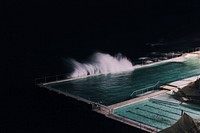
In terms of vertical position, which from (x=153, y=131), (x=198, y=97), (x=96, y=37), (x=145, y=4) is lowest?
(x=153, y=131)

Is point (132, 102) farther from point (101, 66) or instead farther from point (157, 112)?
point (101, 66)

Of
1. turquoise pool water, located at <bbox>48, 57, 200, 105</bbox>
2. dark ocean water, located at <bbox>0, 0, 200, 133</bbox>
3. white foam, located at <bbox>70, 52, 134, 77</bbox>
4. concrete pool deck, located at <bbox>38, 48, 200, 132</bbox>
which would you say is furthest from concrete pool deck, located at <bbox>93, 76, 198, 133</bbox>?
white foam, located at <bbox>70, 52, 134, 77</bbox>

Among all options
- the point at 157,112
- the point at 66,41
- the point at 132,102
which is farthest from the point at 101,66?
the point at 66,41

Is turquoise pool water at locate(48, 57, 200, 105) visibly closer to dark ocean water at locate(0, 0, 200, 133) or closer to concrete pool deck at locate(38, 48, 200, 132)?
concrete pool deck at locate(38, 48, 200, 132)

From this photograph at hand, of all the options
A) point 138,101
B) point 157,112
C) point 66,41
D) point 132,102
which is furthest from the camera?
point 66,41

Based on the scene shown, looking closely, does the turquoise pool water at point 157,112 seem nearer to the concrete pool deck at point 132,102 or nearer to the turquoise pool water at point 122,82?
the concrete pool deck at point 132,102

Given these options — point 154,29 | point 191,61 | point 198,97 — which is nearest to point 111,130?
point 198,97

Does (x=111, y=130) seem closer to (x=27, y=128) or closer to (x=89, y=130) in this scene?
(x=89, y=130)
